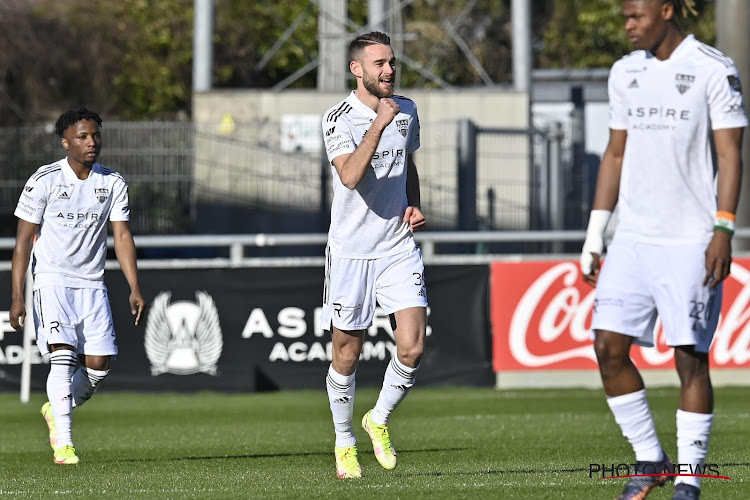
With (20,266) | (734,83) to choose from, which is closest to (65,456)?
(20,266)

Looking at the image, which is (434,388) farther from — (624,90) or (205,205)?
(624,90)

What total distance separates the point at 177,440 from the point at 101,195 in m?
2.31

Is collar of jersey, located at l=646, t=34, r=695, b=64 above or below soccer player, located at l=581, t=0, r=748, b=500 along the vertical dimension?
above

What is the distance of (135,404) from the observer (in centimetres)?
1450

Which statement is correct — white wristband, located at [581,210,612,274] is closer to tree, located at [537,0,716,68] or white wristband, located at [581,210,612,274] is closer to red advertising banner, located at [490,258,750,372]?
red advertising banner, located at [490,258,750,372]

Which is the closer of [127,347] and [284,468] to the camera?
[284,468]

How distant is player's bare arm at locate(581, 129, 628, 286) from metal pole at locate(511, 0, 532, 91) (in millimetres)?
17208

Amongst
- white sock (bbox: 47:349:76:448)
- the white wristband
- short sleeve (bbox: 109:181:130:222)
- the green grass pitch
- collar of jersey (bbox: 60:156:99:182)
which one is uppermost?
collar of jersey (bbox: 60:156:99:182)

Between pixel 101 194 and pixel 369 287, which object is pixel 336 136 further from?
pixel 101 194

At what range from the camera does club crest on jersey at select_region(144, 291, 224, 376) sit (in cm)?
1534

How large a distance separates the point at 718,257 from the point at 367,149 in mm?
2086

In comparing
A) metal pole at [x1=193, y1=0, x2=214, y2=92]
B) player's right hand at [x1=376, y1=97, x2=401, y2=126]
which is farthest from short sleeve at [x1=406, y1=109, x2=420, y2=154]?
metal pole at [x1=193, y1=0, x2=214, y2=92]

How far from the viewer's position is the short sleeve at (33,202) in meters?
9.31

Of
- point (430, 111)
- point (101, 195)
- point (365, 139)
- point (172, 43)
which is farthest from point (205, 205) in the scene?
point (172, 43)
